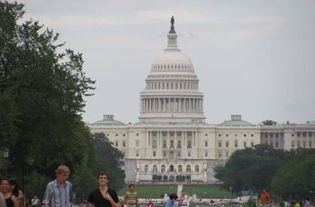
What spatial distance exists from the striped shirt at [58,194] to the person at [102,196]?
0.92 m

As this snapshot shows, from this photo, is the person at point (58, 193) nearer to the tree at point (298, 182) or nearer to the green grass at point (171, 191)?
the tree at point (298, 182)

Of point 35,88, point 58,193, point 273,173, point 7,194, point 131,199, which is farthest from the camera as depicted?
point 273,173

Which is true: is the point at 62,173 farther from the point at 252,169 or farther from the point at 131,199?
the point at 252,169

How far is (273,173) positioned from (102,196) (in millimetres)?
136555

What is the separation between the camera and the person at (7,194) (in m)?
24.6

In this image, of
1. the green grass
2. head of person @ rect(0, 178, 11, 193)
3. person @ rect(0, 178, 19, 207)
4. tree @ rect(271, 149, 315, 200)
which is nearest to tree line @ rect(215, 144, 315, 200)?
tree @ rect(271, 149, 315, 200)

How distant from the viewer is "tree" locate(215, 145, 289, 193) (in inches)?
6358

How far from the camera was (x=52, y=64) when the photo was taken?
49594 millimetres

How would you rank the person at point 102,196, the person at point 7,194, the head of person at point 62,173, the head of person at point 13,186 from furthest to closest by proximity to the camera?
the head of person at point 13,186
the person at point 7,194
the head of person at point 62,173
the person at point 102,196

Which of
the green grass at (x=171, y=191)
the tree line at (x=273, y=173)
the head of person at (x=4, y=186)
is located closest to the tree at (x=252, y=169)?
the tree line at (x=273, y=173)

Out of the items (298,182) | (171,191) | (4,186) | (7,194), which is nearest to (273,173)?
(171,191)

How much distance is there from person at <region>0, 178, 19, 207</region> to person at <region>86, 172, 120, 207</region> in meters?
1.37

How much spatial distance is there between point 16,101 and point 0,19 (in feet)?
9.44

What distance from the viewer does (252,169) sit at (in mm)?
166250
